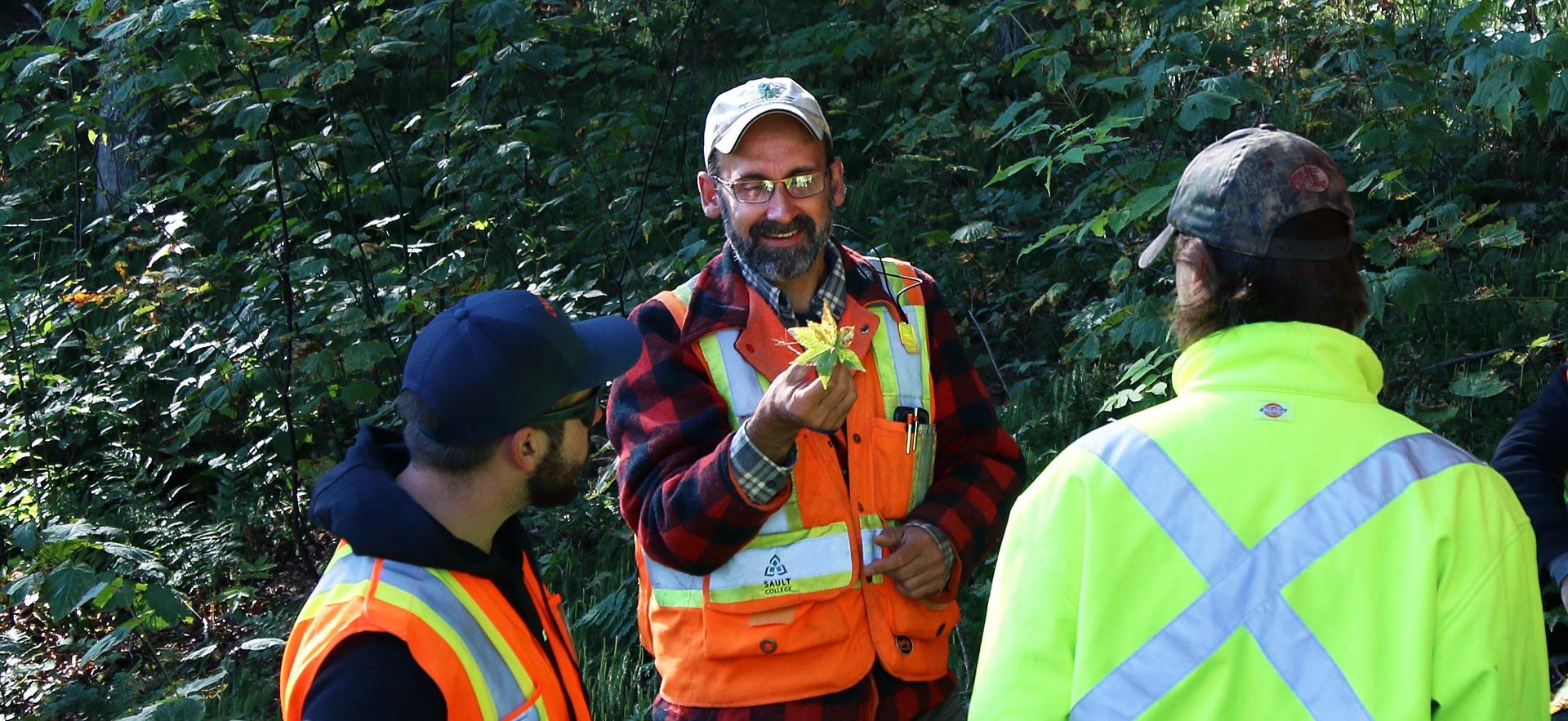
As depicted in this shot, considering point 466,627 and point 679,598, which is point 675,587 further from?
point 466,627

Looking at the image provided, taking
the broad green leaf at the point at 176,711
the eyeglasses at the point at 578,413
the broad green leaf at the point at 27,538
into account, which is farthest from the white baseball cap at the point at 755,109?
the broad green leaf at the point at 27,538

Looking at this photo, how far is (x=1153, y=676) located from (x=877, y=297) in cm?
133

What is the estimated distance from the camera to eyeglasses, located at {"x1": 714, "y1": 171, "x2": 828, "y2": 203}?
2906 mm

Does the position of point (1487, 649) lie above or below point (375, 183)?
above

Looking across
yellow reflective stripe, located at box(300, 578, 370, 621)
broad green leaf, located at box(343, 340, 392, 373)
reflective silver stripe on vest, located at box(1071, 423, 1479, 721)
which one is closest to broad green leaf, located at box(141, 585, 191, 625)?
broad green leaf, located at box(343, 340, 392, 373)

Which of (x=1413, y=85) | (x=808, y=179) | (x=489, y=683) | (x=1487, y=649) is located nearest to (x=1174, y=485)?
(x=1487, y=649)

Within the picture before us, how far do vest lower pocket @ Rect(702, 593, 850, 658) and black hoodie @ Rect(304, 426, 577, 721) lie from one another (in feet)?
1.37

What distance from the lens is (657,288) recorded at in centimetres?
591

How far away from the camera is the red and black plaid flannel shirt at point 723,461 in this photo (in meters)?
2.54

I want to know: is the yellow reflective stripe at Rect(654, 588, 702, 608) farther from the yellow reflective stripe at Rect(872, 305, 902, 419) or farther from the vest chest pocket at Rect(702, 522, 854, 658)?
the yellow reflective stripe at Rect(872, 305, 902, 419)

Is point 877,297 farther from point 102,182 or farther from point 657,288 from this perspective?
point 102,182

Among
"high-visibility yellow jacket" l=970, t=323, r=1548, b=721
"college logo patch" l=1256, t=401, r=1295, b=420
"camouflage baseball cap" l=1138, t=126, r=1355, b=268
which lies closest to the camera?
"high-visibility yellow jacket" l=970, t=323, r=1548, b=721

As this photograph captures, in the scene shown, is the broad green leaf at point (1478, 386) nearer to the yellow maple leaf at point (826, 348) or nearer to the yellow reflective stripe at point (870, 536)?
the yellow reflective stripe at point (870, 536)

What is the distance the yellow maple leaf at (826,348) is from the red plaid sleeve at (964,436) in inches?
17.8
